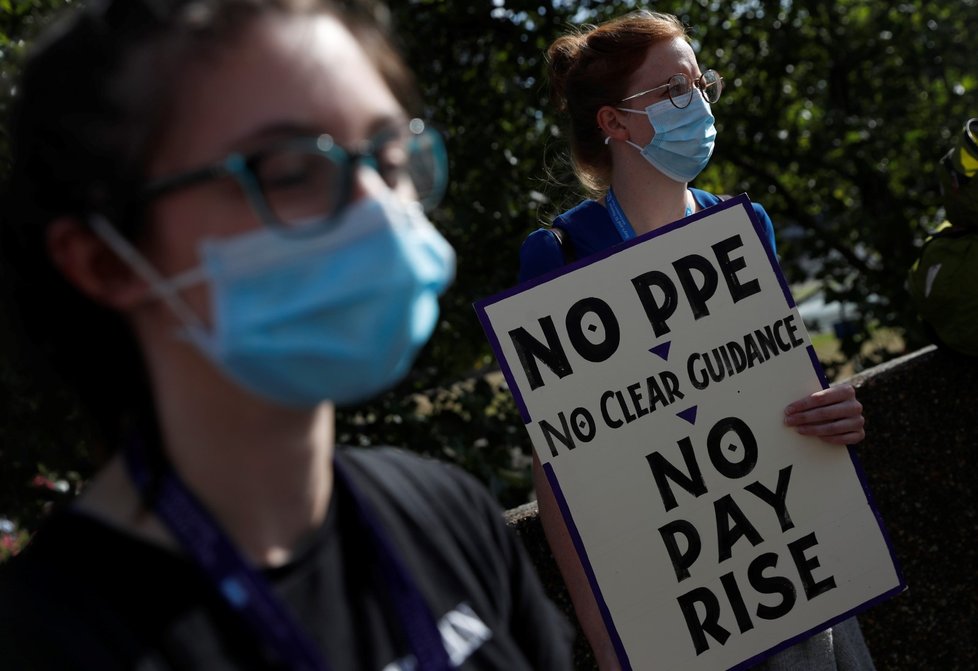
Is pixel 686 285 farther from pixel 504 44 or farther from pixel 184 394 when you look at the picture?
pixel 504 44

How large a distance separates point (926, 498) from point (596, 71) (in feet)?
6.10

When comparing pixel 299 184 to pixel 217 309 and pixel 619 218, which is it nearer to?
pixel 217 309

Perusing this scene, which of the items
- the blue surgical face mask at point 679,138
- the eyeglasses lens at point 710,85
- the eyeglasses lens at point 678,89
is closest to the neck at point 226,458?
the blue surgical face mask at point 679,138

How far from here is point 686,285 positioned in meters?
2.52

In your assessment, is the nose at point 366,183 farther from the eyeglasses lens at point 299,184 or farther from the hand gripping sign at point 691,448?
the hand gripping sign at point 691,448

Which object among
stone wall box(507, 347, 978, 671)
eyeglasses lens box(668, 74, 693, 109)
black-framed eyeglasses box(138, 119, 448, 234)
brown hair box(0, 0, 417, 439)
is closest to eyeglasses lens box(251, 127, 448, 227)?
black-framed eyeglasses box(138, 119, 448, 234)

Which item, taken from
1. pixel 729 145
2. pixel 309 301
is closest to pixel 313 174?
pixel 309 301

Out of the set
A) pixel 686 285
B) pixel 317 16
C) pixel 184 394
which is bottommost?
pixel 686 285

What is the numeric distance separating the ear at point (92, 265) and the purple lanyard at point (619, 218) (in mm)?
1497

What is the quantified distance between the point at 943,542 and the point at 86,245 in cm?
315

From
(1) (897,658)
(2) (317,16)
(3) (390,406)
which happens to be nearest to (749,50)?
(3) (390,406)

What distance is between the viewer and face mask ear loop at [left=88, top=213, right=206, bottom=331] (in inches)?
46.8

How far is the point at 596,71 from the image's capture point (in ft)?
8.86

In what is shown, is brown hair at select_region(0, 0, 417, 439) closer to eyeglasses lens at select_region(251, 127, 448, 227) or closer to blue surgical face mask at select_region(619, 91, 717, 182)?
eyeglasses lens at select_region(251, 127, 448, 227)
